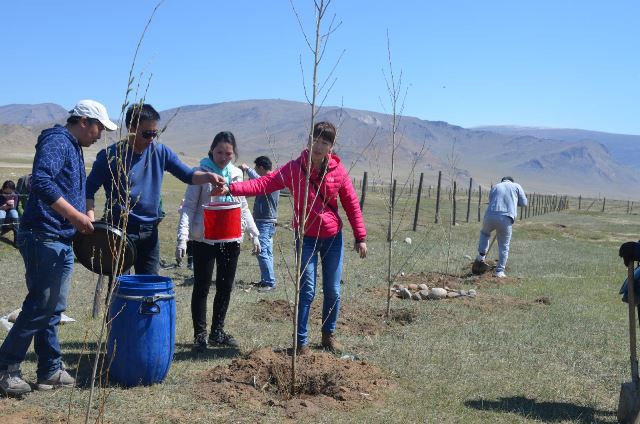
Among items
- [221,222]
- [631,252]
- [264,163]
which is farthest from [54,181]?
[264,163]

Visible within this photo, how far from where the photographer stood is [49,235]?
441cm

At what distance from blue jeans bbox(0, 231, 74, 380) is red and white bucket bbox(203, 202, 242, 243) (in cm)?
138

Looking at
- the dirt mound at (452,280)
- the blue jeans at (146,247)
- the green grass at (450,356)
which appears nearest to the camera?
the green grass at (450,356)

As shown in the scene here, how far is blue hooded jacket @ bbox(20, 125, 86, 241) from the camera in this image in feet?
13.8

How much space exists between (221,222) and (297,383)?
5.11ft

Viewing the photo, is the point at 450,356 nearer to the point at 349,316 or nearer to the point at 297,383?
the point at 349,316

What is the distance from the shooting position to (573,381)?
5.49 m

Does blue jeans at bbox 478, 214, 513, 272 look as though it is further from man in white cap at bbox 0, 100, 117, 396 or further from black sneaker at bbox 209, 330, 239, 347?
man in white cap at bbox 0, 100, 117, 396

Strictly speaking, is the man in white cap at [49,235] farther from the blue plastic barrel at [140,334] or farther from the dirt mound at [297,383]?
the dirt mound at [297,383]

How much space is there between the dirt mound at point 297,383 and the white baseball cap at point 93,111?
75.7 inches

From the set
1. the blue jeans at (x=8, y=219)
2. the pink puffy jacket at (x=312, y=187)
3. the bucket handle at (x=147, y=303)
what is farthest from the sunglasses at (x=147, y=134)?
the blue jeans at (x=8, y=219)

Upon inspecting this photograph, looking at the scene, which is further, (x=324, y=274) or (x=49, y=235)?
(x=324, y=274)

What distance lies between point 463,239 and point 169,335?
17.9m

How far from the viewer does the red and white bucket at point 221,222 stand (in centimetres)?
568
